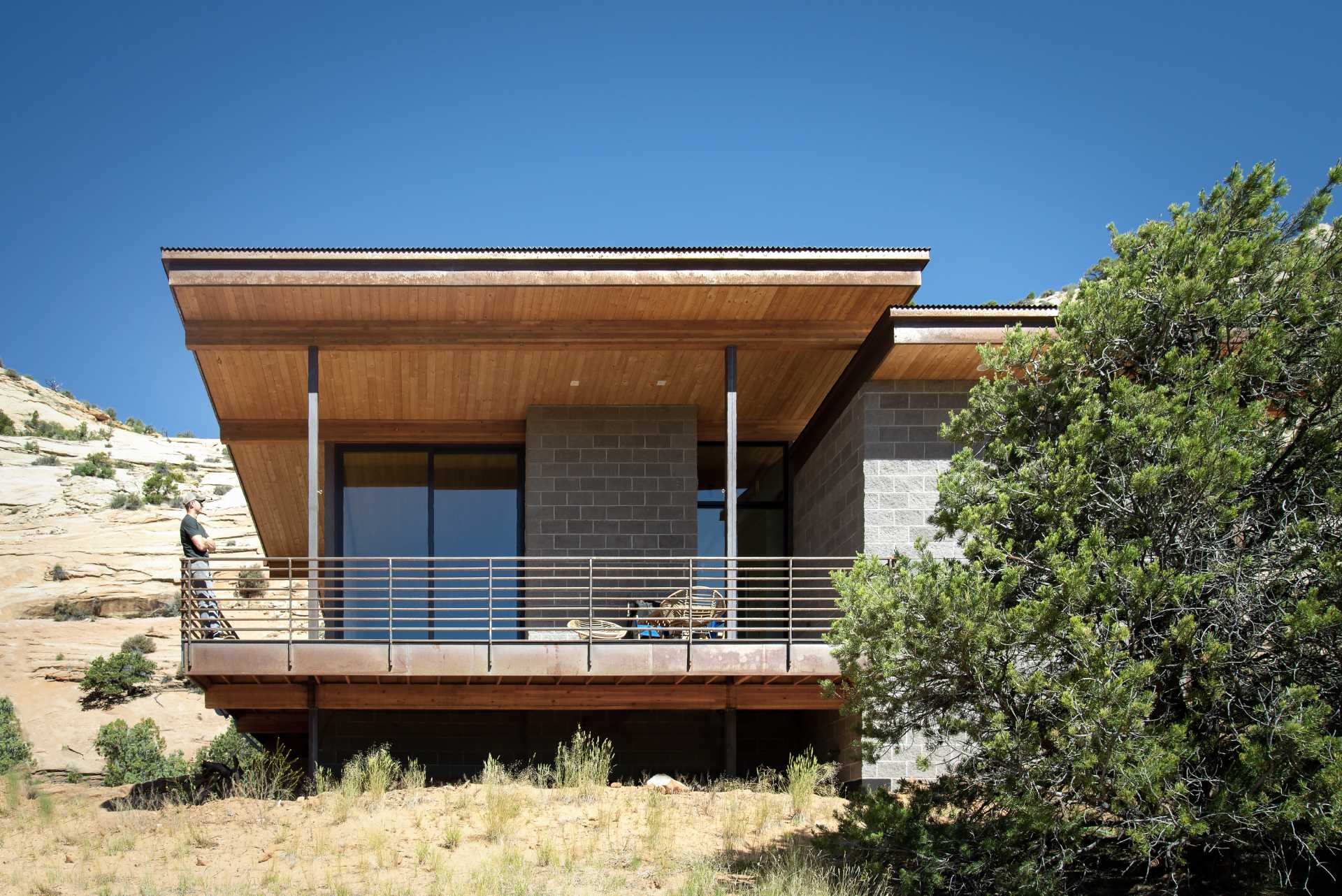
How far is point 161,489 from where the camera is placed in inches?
1556

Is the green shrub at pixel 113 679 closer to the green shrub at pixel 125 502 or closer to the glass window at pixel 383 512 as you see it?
the green shrub at pixel 125 502

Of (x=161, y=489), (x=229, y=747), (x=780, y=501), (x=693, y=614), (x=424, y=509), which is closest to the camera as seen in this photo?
(x=693, y=614)

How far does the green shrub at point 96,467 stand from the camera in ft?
129

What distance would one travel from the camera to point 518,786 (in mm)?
11250

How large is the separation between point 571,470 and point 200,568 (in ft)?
17.5

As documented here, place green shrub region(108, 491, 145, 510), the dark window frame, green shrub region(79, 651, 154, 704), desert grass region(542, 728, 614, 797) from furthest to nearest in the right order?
green shrub region(108, 491, 145, 510) → green shrub region(79, 651, 154, 704) → the dark window frame → desert grass region(542, 728, 614, 797)

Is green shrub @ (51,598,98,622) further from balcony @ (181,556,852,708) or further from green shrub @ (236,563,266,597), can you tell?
balcony @ (181,556,852,708)

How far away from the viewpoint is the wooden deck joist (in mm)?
12180

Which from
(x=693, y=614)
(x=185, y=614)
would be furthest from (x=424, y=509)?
(x=185, y=614)

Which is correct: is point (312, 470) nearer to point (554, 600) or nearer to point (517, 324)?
point (517, 324)

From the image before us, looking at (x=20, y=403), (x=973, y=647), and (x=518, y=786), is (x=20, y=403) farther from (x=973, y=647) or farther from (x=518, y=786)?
(x=973, y=647)

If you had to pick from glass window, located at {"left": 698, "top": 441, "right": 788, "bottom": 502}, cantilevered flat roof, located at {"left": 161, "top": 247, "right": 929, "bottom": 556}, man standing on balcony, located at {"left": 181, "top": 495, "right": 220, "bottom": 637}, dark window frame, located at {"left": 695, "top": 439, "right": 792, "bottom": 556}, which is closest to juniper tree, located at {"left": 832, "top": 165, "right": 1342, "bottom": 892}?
cantilevered flat roof, located at {"left": 161, "top": 247, "right": 929, "bottom": 556}

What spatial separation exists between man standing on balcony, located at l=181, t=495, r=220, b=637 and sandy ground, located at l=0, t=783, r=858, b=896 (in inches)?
65.3

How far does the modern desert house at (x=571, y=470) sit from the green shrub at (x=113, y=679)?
34.1ft
